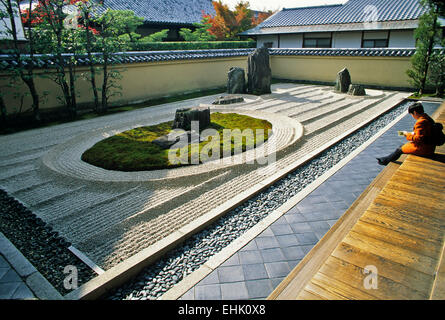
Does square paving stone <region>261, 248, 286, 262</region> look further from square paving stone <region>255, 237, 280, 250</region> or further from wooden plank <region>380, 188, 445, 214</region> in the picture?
wooden plank <region>380, 188, 445, 214</region>

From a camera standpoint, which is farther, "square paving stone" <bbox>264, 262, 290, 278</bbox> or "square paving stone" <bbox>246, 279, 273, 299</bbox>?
"square paving stone" <bbox>264, 262, 290, 278</bbox>

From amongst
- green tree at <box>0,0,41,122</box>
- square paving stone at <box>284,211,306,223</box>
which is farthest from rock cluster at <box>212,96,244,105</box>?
square paving stone at <box>284,211,306,223</box>

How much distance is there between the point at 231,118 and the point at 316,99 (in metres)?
5.78

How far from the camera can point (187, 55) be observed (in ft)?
52.3

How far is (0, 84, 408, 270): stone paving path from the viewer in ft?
13.3

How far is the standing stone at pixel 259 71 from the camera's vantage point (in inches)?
575

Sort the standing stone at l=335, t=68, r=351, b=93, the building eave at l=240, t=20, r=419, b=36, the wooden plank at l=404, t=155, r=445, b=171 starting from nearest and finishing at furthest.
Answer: the wooden plank at l=404, t=155, r=445, b=171 < the standing stone at l=335, t=68, r=351, b=93 < the building eave at l=240, t=20, r=419, b=36

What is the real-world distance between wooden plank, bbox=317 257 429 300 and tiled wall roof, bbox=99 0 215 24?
2459 centimetres

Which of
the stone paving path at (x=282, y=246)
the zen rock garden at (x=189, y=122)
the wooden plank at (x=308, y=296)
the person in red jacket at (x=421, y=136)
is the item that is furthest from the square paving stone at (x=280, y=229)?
the zen rock garden at (x=189, y=122)

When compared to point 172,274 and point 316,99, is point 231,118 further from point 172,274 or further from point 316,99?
point 172,274

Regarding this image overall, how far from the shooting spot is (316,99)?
13.7m

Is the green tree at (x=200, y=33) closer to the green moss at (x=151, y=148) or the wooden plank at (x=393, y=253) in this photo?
the green moss at (x=151, y=148)

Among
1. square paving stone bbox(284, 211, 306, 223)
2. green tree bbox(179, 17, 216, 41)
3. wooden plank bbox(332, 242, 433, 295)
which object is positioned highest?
green tree bbox(179, 17, 216, 41)
